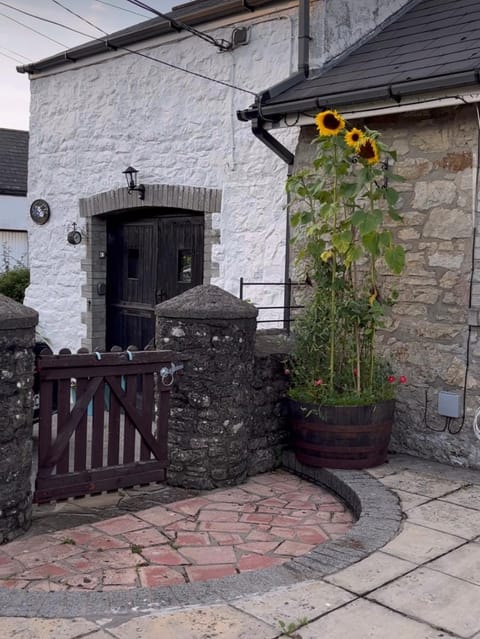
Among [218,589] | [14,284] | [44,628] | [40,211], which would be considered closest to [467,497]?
[218,589]

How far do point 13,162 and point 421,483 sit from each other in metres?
19.0

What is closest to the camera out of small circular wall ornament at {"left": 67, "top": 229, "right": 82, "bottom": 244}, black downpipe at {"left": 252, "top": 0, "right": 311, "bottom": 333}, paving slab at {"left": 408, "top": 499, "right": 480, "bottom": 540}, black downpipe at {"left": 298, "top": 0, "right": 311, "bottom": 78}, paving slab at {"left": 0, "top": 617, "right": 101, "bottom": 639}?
paving slab at {"left": 0, "top": 617, "right": 101, "bottom": 639}

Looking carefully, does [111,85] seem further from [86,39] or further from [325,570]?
[325,570]

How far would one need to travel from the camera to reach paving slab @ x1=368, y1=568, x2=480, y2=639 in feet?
9.54

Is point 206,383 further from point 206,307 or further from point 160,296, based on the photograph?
point 160,296

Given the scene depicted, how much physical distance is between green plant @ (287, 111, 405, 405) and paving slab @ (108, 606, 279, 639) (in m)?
2.30

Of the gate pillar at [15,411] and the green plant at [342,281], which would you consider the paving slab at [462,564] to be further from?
the gate pillar at [15,411]

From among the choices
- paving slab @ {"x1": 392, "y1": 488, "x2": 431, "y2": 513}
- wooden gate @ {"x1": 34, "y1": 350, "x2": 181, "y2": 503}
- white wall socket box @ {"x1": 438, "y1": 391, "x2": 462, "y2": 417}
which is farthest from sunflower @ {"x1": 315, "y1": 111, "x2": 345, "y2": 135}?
paving slab @ {"x1": 392, "y1": 488, "x2": 431, "y2": 513}

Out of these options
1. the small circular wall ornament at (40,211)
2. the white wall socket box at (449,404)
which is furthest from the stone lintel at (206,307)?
the small circular wall ornament at (40,211)

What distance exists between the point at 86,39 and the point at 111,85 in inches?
25.8

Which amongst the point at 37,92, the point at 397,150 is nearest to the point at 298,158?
the point at 397,150

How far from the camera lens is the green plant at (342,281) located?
5.00 m

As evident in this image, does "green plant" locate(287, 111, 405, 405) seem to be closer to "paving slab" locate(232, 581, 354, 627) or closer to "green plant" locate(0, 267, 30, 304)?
"paving slab" locate(232, 581, 354, 627)

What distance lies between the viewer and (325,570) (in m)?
3.37
